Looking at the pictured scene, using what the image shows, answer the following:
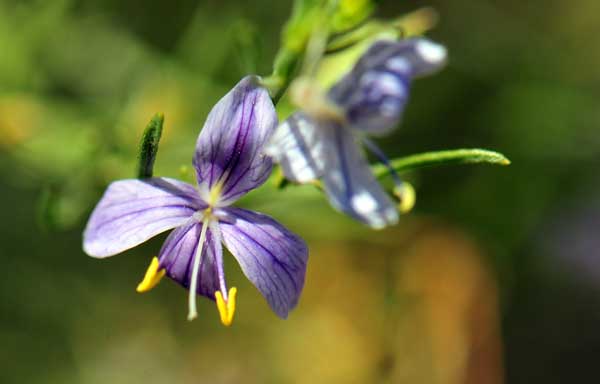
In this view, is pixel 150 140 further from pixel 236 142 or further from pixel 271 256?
pixel 271 256

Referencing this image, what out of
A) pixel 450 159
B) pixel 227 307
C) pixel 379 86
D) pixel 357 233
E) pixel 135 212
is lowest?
pixel 357 233

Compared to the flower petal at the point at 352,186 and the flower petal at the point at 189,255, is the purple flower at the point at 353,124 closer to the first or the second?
the flower petal at the point at 352,186

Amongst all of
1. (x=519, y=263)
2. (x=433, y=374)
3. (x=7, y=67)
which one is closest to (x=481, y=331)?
(x=433, y=374)

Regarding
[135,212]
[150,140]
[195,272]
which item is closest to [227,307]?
[195,272]

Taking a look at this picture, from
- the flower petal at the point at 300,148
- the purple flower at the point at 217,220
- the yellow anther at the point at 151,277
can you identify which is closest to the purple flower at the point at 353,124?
the flower petal at the point at 300,148

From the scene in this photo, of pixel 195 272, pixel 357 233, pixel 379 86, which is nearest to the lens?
pixel 379 86

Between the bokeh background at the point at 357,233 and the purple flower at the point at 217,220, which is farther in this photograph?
the bokeh background at the point at 357,233

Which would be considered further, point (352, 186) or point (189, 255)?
point (189, 255)

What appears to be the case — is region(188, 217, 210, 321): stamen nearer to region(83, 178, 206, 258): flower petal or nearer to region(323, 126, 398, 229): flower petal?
region(83, 178, 206, 258): flower petal
